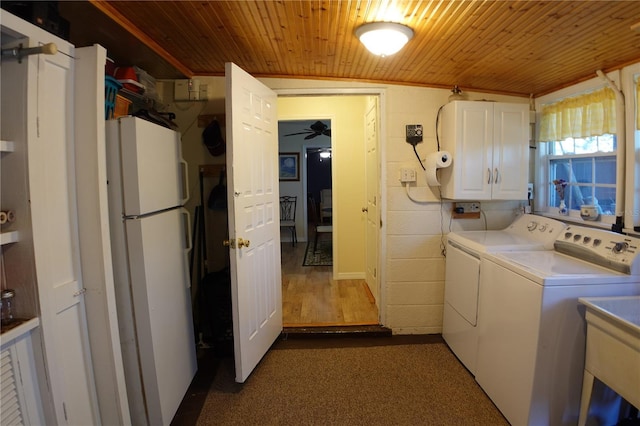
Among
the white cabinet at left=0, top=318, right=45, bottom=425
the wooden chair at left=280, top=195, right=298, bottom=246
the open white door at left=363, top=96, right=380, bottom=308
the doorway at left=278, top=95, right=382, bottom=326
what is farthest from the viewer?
the wooden chair at left=280, top=195, right=298, bottom=246

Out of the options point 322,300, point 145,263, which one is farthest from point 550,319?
point 322,300

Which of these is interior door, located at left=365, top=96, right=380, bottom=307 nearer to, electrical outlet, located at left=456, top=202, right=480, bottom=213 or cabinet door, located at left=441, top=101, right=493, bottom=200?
electrical outlet, located at left=456, top=202, right=480, bottom=213

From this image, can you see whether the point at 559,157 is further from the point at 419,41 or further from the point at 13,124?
the point at 13,124

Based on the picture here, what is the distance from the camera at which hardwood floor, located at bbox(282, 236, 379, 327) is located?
304cm

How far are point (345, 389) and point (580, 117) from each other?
2481mm

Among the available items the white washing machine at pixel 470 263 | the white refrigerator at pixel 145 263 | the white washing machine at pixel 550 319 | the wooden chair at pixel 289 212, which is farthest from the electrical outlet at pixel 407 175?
the wooden chair at pixel 289 212

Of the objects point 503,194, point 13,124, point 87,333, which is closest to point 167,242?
point 87,333

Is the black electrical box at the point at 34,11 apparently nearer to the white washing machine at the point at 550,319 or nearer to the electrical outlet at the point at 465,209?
the white washing machine at the point at 550,319

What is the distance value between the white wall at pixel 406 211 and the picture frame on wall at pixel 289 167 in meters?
4.16

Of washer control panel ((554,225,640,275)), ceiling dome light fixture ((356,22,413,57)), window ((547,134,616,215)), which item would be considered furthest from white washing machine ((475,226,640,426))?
ceiling dome light fixture ((356,22,413,57))

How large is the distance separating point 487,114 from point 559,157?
0.78 metres

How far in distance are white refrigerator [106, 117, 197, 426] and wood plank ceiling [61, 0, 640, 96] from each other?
1.80ft

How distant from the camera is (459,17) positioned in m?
1.52

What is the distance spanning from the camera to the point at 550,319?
1584 millimetres
